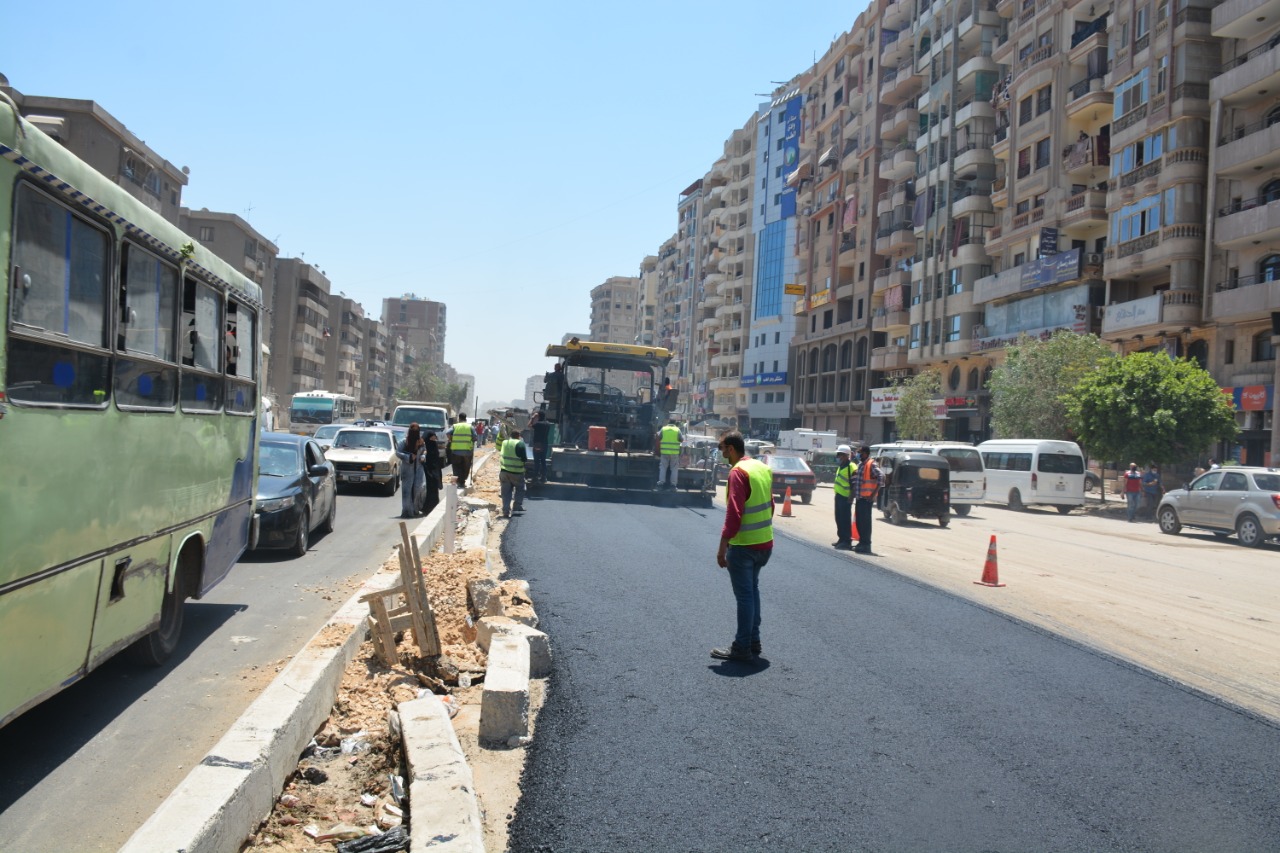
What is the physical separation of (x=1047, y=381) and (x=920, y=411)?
44.3 ft

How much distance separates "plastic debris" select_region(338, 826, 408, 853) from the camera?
399cm

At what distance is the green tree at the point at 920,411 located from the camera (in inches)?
1935

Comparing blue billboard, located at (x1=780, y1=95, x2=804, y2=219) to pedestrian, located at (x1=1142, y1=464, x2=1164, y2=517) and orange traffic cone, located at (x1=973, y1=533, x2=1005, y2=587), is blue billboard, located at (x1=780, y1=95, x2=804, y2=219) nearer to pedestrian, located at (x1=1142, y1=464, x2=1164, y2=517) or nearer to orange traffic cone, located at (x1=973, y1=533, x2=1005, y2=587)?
pedestrian, located at (x1=1142, y1=464, x2=1164, y2=517)

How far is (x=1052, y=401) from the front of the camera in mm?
35469

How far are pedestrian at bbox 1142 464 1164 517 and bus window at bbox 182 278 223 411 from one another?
90.0 feet

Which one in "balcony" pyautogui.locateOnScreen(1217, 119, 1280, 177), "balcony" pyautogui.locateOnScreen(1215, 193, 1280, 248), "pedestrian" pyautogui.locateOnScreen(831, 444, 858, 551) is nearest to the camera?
"pedestrian" pyautogui.locateOnScreen(831, 444, 858, 551)

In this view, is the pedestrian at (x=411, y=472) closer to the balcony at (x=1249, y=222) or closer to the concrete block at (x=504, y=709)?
the concrete block at (x=504, y=709)

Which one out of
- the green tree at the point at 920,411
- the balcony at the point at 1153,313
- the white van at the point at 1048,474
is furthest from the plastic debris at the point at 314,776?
the green tree at the point at 920,411

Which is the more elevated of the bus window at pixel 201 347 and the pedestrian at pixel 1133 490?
the bus window at pixel 201 347

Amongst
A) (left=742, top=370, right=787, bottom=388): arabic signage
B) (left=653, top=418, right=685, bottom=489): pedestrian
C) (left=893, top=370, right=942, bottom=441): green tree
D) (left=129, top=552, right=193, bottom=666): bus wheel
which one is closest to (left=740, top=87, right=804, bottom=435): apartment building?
(left=742, top=370, right=787, bottom=388): arabic signage

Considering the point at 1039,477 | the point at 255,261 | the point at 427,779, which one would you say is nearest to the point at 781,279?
the point at 255,261

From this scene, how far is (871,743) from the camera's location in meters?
5.48

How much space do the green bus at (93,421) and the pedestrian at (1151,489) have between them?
27.5 metres

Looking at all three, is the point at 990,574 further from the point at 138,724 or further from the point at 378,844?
the point at 378,844
